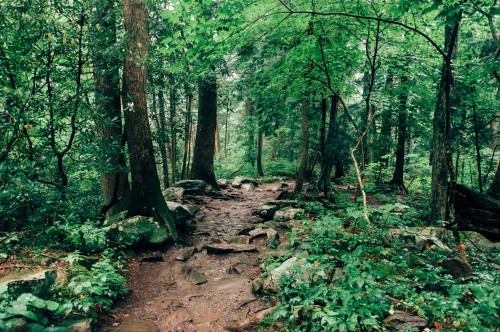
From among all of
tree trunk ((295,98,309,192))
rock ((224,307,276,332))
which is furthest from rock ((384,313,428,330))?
tree trunk ((295,98,309,192))

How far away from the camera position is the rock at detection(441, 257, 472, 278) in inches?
137

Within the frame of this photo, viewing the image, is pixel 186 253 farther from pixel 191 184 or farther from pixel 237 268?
pixel 191 184

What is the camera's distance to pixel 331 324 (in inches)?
104

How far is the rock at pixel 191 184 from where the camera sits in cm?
1079

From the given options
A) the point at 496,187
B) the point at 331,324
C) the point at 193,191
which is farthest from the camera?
the point at 193,191

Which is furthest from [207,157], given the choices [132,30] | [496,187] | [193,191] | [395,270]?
[496,187]

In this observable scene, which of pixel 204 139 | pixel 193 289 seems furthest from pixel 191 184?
pixel 193 289

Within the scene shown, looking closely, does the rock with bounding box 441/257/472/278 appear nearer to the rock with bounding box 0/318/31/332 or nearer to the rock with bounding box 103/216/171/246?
the rock with bounding box 0/318/31/332

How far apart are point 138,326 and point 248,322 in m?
1.59

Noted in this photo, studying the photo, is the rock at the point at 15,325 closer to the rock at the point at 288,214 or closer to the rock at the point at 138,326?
the rock at the point at 138,326

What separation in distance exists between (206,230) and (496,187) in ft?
28.8

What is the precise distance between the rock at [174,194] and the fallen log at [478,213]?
28.6 ft

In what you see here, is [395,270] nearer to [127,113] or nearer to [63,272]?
[63,272]

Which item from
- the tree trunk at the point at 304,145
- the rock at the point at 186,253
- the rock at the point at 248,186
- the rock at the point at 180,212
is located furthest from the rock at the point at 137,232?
the rock at the point at 248,186
